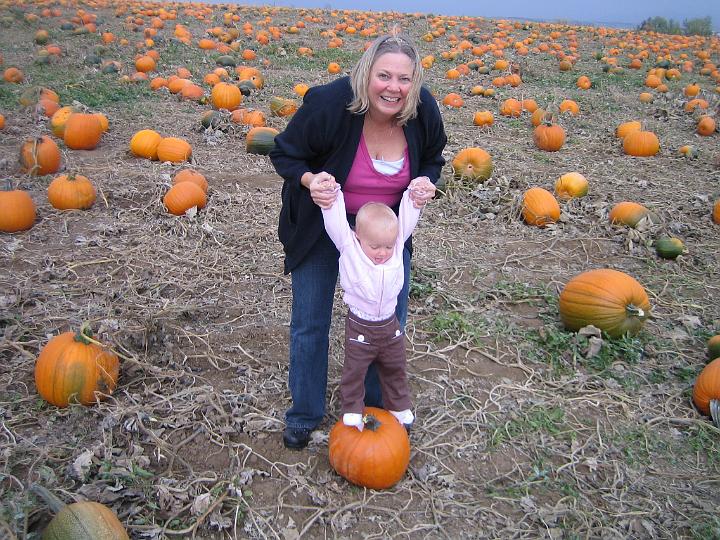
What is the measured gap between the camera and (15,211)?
5422 mm

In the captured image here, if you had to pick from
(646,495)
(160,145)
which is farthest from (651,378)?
(160,145)

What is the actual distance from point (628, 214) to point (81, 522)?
564 centimetres

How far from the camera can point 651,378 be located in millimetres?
3932

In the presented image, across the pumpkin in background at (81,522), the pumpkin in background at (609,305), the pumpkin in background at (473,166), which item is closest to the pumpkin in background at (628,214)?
the pumpkin in background at (473,166)

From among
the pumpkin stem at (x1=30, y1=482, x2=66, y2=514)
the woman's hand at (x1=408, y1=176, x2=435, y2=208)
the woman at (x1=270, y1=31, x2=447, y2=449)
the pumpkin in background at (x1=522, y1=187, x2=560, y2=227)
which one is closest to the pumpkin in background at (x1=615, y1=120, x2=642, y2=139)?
the pumpkin in background at (x1=522, y1=187, x2=560, y2=227)

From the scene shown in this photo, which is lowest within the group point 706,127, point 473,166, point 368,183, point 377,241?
point 473,166

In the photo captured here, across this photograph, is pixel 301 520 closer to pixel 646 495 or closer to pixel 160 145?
pixel 646 495

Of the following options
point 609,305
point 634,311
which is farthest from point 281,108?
point 634,311

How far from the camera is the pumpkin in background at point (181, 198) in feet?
19.5

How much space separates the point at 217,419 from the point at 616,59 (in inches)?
728

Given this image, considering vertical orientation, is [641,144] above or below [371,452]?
above

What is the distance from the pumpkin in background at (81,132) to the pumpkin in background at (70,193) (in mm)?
1952

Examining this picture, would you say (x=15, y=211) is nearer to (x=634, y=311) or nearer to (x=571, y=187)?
(x=634, y=311)

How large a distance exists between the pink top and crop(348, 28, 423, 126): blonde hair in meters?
0.39
